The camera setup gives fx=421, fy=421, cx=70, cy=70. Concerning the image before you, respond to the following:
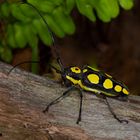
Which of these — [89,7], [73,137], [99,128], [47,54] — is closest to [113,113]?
[99,128]

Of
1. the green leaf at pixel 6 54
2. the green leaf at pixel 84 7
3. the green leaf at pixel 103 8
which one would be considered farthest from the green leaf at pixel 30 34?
the green leaf at pixel 103 8

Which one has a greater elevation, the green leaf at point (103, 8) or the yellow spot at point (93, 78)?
the green leaf at point (103, 8)

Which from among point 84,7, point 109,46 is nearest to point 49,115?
point 84,7

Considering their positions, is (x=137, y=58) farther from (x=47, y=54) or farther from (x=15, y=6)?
(x=15, y=6)

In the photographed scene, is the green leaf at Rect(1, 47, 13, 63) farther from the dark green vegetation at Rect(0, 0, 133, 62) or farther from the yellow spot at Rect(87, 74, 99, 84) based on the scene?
the yellow spot at Rect(87, 74, 99, 84)

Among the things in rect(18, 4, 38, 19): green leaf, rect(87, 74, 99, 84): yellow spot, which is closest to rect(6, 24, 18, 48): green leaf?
rect(18, 4, 38, 19): green leaf

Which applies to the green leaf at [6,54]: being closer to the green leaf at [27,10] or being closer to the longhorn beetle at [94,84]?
the green leaf at [27,10]
